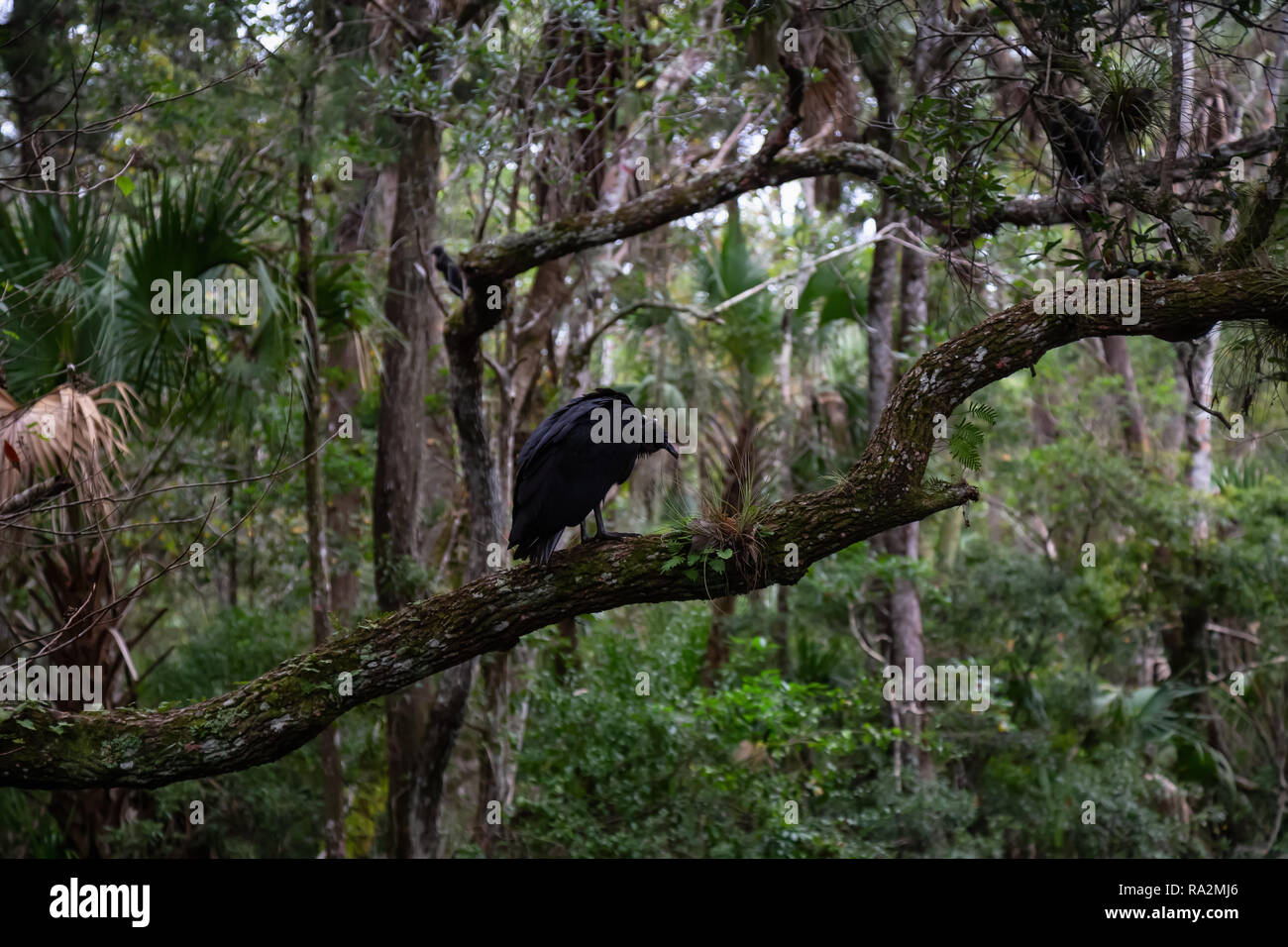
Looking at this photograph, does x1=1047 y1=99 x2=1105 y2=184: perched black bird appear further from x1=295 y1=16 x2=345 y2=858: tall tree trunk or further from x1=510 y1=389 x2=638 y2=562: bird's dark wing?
x1=295 y1=16 x2=345 y2=858: tall tree trunk

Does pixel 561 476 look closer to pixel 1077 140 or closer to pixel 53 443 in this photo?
pixel 53 443

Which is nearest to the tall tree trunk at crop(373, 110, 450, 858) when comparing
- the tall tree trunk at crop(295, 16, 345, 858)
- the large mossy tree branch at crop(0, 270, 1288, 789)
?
the tall tree trunk at crop(295, 16, 345, 858)

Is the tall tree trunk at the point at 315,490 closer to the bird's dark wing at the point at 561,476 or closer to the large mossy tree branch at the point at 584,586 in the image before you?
the large mossy tree branch at the point at 584,586

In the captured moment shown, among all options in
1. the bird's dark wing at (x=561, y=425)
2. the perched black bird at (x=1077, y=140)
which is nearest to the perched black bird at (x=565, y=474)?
the bird's dark wing at (x=561, y=425)

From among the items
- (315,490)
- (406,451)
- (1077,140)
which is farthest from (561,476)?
(406,451)

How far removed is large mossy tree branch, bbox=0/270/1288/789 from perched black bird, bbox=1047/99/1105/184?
1112mm

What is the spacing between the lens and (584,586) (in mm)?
3766

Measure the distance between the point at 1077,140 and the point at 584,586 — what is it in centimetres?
285

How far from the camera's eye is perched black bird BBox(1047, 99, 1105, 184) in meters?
4.53

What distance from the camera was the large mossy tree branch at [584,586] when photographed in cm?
360

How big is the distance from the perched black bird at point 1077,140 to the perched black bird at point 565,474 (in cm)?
224
